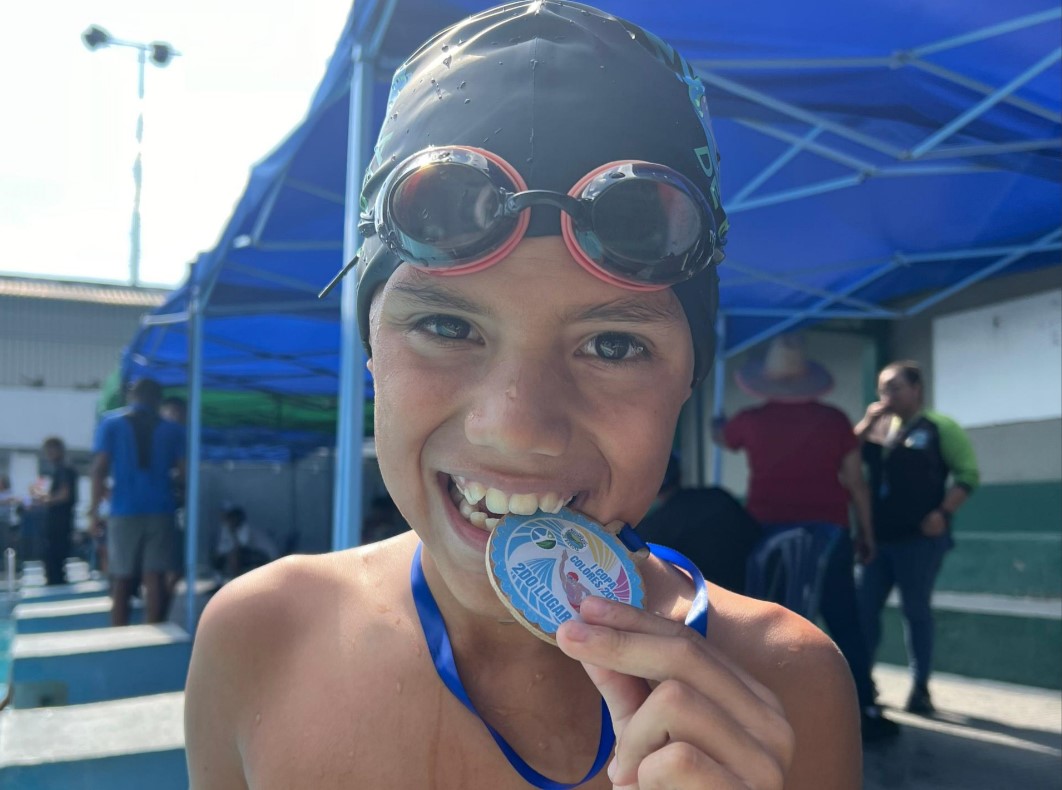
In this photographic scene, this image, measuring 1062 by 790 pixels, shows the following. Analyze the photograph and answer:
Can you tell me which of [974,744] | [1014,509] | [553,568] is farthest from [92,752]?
[1014,509]

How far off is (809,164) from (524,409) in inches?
189

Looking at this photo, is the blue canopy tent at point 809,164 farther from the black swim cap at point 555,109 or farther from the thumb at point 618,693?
the thumb at point 618,693

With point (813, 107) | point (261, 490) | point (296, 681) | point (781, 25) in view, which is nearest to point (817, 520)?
point (813, 107)

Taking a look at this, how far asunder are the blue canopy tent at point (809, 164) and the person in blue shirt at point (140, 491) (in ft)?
1.21

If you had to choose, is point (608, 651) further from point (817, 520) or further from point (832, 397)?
point (832, 397)

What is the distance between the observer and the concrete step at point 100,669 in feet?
16.3

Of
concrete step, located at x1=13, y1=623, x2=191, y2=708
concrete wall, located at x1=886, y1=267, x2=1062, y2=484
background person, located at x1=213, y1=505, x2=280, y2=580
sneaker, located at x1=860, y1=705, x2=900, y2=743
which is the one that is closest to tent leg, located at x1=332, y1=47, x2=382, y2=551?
concrete step, located at x1=13, y1=623, x2=191, y2=708

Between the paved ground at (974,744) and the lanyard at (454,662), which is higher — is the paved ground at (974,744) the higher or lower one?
the lower one

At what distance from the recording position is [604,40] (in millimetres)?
1375

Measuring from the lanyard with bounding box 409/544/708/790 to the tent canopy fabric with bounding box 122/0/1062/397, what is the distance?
8.61ft

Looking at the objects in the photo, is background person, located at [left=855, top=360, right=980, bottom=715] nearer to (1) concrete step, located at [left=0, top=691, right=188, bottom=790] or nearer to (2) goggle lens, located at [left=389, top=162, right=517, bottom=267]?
(1) concrete step, located at [left=0, top=691, right=188, bottom=790]

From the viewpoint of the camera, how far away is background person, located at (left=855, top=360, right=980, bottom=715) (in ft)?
17.9

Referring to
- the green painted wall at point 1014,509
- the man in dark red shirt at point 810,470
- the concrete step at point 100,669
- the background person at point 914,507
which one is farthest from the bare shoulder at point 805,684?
the green painted wall at point 1014,509

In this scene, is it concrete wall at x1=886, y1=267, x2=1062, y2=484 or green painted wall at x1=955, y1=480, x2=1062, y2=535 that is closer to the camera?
concrete wall at x1=886, y1=267, x2=1062, y2=484
